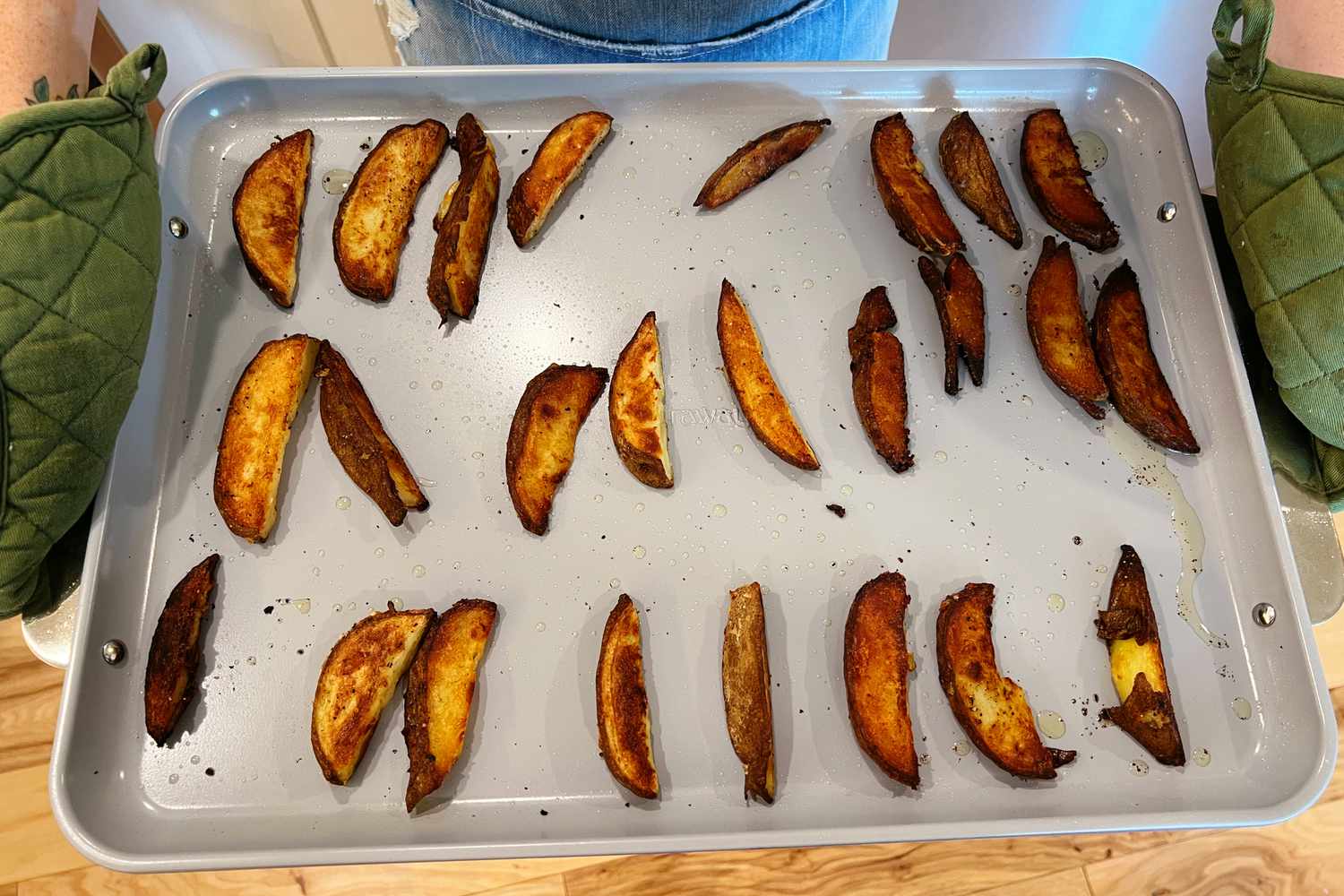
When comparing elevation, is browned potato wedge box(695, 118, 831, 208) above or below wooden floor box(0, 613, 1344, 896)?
above

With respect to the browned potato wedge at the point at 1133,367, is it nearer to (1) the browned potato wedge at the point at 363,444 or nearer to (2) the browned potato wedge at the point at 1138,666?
(2) the browned potato wedge at the point at 1138,666

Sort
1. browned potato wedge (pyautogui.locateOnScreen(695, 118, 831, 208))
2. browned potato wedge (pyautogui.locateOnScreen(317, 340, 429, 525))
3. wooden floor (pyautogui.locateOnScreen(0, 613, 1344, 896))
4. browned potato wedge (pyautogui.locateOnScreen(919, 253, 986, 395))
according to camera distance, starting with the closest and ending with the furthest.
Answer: browned potato wedge (pyautogui.locateOnScreen(317, 340, 429, 525)) → browned potato wedge (pyautogui.locateOnScreen(919, 253, 986, 395)) → browned potato wedge (pyautogui.locateOnScreen(695, 118, 831, 208)) → wooden floor (pyautogui.locateOnScreen(0, 613, 1344, 896))

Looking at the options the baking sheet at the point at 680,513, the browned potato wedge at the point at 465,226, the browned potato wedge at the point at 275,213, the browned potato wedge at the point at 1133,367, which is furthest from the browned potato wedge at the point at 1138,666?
the browned potato wedge at the point at 275,213

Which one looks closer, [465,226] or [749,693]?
[749,693]

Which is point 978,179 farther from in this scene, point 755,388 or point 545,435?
point 545,435

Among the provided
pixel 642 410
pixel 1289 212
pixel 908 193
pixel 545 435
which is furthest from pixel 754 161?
pixel 1289 212

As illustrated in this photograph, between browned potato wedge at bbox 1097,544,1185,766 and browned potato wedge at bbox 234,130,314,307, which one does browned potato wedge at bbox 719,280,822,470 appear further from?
browned potato wedge at bbox 234,130,314,307

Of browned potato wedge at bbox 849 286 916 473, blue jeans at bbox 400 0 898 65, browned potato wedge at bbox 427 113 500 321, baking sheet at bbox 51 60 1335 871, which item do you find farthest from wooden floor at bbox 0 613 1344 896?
blue jeans at bbox 400 0 898 65
